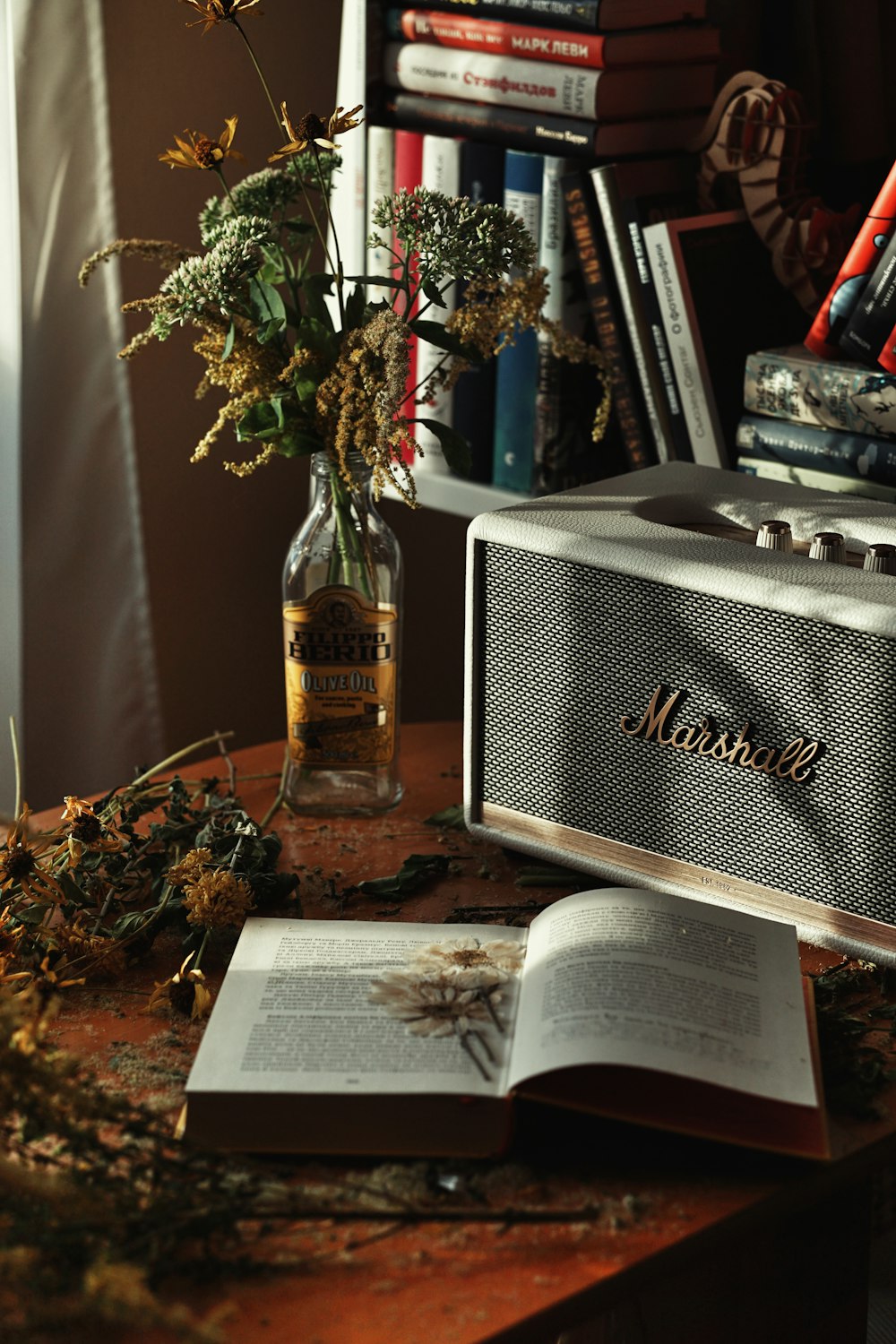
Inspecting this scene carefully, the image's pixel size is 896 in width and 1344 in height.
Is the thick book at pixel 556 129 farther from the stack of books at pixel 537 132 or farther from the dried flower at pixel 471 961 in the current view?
the dried flower at pixel 471 961

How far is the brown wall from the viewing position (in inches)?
56.2

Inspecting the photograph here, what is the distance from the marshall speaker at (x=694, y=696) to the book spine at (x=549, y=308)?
0.19 metres

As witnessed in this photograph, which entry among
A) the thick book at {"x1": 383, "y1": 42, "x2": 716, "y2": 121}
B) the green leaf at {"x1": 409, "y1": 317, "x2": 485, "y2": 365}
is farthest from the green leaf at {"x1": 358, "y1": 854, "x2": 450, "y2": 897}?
the thick book at {"x1": 383, "y1": 42, "x2": 716, "y2": 121}

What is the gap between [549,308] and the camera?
3.91 ft

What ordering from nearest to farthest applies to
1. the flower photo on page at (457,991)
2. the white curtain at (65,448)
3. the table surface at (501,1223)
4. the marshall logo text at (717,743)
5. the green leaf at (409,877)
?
the table surface at (501,1223), the flower photo on page at (457,991), the marshall logo text at (717,743), the green leaf at (409,877), the white curtain at (65,448)

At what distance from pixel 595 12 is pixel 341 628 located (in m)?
A: 0.51

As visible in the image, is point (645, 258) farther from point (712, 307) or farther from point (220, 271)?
point (220, 271)

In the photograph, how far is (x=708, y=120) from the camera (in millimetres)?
1160

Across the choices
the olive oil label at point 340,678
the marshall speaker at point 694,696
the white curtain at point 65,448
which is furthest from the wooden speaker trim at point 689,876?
the white curtain at point 65,448

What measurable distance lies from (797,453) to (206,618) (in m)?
0.75

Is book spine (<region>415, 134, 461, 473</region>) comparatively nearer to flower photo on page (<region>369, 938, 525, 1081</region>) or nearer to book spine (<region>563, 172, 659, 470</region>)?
book spine (<region>563, 172, 659, 470</region>)

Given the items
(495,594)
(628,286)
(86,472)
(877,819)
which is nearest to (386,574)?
(495,594)

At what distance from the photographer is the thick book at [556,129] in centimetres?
113

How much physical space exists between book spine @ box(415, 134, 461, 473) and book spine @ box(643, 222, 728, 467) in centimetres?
17
